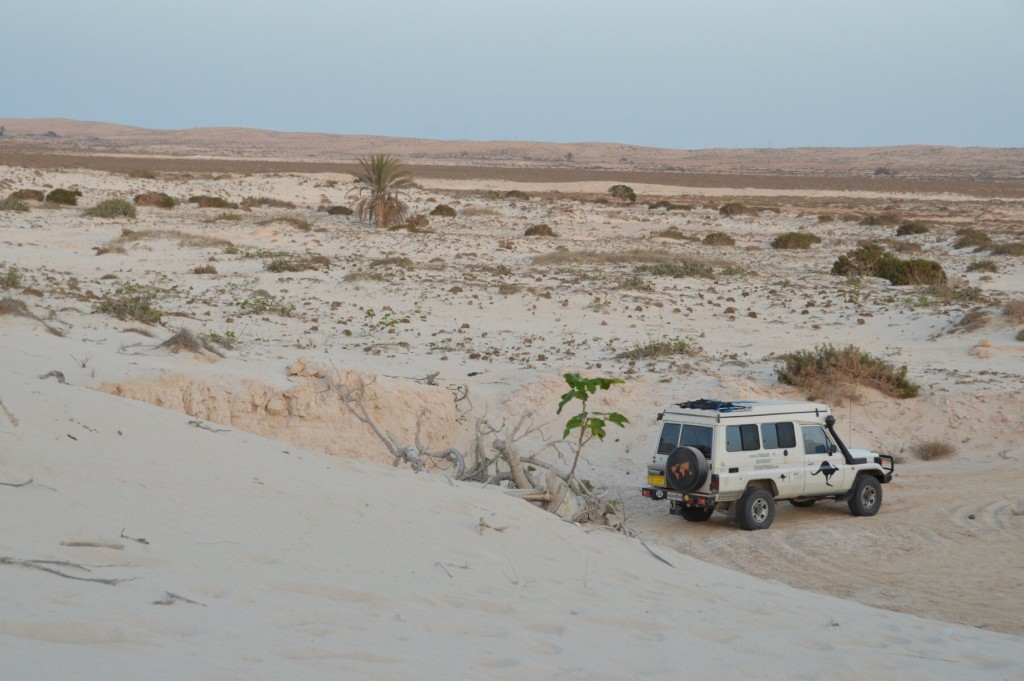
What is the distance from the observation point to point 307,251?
105 ft

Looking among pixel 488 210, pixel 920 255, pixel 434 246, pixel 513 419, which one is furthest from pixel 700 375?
pixel 488 210

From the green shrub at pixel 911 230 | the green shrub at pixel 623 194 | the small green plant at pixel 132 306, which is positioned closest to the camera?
the small green plant at pixel 132 306

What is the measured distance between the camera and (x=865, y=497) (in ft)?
42.2

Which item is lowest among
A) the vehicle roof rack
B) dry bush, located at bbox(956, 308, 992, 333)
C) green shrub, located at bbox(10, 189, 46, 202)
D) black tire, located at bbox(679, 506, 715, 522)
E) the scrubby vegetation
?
black tire, located at bbox(679, 506, 715, 522)

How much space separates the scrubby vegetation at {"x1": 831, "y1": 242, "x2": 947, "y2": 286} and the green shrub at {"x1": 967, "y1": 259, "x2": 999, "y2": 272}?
6.52 ft

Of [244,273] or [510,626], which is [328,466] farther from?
[244,273]

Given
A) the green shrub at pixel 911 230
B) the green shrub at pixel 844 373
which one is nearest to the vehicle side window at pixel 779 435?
the green shrub at pixel 844 373

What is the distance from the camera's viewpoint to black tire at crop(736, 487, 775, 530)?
12.1m

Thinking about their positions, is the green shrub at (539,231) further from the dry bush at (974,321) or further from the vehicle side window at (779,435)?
the vehicle side window at (779,435)

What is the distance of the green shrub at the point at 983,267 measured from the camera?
30062 millimetres

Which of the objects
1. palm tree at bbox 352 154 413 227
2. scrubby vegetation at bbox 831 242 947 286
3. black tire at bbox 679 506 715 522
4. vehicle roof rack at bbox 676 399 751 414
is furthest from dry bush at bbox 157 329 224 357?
palm tree at bbox 352 154 413 227

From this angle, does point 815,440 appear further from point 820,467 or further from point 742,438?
point 742,438

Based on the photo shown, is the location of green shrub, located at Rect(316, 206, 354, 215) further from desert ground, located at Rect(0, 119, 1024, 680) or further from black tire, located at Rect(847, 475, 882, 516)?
black tire, located at Rect(847, 475, 882, 516)

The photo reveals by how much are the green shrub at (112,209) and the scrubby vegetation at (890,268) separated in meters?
25.6
